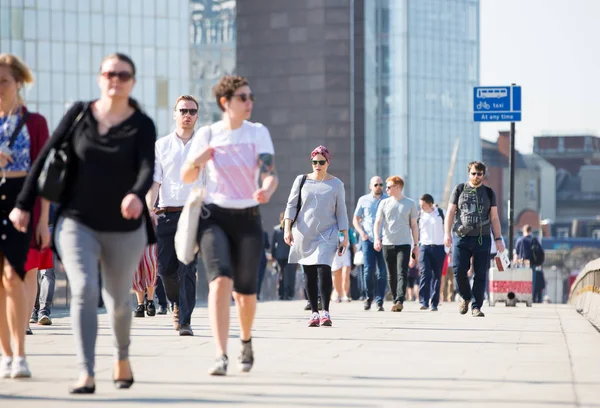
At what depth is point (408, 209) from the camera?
18.3 metres

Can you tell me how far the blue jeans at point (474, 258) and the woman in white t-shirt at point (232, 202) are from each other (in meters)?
8.10

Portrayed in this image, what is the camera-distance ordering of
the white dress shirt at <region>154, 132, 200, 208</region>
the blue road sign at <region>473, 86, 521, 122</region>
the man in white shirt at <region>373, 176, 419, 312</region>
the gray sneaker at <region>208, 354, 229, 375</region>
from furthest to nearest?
1. the blue road sign at <region>473, 86, 521, 122</region>
2. the man in white shirt at <region>373, 176, 419, 312</region>
3. the white dress shirt at <region>154, 132, 200, 208</region>
4. the gray sneaker at <region>208, 354, 229, 375</region>

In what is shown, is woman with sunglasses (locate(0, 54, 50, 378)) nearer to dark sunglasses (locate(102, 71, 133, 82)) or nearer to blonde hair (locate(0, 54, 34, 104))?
blonde hair (locate(0, 54, 34, 104))

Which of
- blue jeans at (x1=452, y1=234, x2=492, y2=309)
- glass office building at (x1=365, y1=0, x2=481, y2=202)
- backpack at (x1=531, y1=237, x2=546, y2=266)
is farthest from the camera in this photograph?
glass office building at (x1=365, y1=0, x2=481, y2=202)

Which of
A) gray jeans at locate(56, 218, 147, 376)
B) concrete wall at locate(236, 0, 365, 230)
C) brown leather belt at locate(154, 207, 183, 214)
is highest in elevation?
concrete wall at locate(236, 0, 365, 230)

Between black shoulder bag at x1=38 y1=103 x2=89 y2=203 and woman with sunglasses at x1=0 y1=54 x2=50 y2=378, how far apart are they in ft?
1.20

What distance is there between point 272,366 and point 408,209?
31.6 feet

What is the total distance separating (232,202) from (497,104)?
48.1 feet

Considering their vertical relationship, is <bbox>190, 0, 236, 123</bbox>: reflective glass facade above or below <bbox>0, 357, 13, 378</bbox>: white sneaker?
above

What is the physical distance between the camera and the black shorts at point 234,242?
8.20m

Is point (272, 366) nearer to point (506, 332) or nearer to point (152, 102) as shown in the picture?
point (506, 332)

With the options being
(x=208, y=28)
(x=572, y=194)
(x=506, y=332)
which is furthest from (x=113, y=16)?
(x=506, y=332)

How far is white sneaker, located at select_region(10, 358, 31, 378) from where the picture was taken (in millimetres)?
7898

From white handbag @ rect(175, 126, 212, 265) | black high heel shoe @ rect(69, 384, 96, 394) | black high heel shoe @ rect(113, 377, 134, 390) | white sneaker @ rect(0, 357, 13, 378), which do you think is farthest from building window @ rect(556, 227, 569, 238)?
black high heel shoe @ rect(69, 384, 96, 394)
